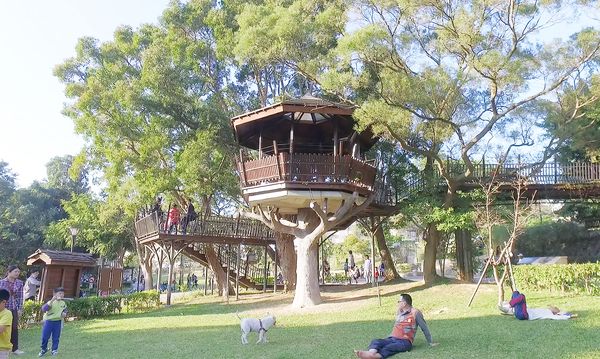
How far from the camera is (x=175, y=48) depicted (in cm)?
2289

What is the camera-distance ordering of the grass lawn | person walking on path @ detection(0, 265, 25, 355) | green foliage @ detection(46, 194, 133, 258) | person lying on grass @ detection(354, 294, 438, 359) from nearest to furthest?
person lying on grass @ detection(354, 294, 438, 359) < the grass lawn < person walking on path @ detection(0, 265, 25, 355) < green foliage @ detection(46, 194, 133, 258)

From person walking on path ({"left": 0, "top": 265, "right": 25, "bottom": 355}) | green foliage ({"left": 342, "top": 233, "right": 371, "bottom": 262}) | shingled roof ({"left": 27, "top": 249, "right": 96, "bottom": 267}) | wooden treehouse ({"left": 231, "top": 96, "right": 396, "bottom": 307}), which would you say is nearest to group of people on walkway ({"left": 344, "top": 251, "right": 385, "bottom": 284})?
wooden treehouse ({"left": 231, "top": 96, "right": 396, "bottom": 307})

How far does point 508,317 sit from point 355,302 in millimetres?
6909

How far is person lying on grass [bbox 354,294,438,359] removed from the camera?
8.03 metres

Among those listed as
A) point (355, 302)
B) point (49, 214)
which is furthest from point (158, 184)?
point (49, 214)

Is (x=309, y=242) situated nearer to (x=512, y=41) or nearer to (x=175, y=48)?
A: (x=512, y=41)

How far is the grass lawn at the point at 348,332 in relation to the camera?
867cm

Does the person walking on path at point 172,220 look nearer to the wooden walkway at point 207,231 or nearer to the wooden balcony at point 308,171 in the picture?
the wooden walkway at point 207,231

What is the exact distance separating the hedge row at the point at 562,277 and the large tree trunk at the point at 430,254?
4033mm

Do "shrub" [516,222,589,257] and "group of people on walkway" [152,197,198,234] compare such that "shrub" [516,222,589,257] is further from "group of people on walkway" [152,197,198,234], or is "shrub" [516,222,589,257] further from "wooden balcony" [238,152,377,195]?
"group of people on walkway" [152,197,198,234]

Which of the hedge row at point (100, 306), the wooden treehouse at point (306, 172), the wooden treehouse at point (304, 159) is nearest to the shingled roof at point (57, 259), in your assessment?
the hedge row at point (100, 306)

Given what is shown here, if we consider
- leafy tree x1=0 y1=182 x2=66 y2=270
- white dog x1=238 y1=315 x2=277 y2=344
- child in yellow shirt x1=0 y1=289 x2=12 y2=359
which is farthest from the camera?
leafy tree x1=0 y1=182 x2=66 y2=270

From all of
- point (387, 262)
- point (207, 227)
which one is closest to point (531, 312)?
point (387, 262)

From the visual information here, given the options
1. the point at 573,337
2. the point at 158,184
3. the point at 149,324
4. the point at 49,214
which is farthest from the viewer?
the point at 49,214
